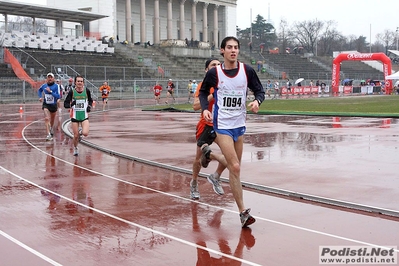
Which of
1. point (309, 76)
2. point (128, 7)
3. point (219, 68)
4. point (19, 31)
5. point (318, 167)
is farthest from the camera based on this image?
point (309, 76)

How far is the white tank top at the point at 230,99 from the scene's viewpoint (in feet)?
24.8

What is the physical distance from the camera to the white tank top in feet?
24.8

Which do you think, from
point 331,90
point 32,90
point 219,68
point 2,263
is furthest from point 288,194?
point 331,90

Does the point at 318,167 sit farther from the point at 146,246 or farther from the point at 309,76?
the point at 309,76

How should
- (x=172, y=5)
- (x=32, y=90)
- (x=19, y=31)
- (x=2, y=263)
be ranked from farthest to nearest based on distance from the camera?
(x=172, y=5) → (x=19, y=31) → (x=32, y=90) → (x=2, y=263)

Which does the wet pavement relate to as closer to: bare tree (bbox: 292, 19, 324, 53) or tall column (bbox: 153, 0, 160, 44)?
tall column (bbox: 153, 0, 160, 44)

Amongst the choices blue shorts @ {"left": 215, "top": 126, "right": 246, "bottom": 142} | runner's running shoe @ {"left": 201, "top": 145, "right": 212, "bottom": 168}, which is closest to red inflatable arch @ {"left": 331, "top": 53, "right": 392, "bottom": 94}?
runner's running shoe @ {"left": 201, "top": 145, "right": 212, "bottom": 168}

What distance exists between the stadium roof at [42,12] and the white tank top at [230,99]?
49969 millimetres

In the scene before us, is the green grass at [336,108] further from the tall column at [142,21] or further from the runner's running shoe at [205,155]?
the tall column at [142,21]

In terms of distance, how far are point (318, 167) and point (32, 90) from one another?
1434 inches

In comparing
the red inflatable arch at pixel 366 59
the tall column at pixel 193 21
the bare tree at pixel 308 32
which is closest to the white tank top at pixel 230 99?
the red inflatable arch at pixel 366 59

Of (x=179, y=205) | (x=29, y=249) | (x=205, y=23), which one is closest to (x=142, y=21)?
(x=205, y=23)

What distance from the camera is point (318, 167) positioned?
11.6 metres

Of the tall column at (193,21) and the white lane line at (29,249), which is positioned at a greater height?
the tall column at (193,21)
